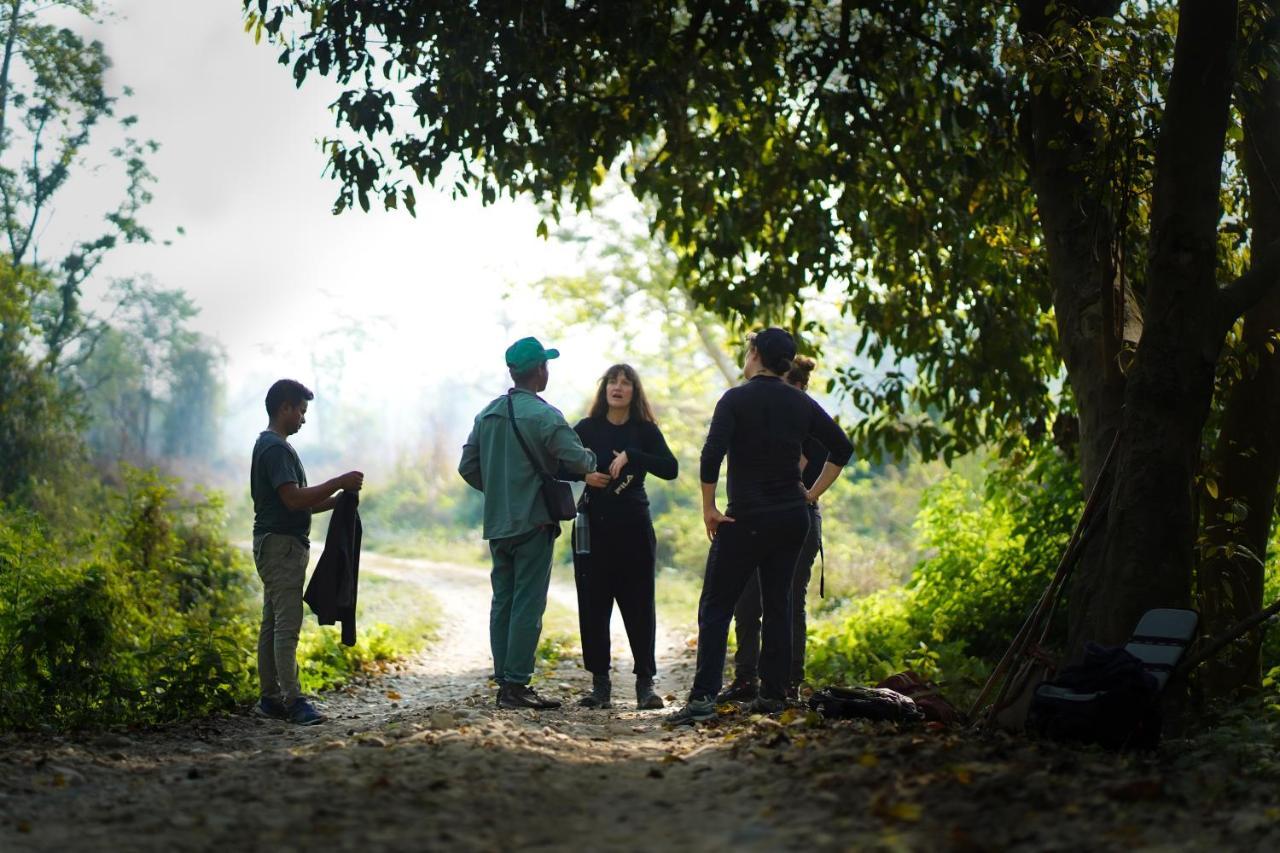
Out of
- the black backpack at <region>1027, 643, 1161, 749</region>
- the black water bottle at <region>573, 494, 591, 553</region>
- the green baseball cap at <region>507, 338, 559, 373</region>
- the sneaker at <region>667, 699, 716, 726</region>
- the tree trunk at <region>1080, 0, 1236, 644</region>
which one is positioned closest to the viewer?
the black backpack at <region>1027, 643, 1161, 749</region>

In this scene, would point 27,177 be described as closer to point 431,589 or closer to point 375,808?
point 431,589

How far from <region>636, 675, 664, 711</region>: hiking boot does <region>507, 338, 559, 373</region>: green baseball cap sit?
2.30m

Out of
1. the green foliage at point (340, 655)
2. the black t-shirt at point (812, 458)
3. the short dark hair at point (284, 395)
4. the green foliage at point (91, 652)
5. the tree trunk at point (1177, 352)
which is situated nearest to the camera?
the tree trunk at point (1177, 352)

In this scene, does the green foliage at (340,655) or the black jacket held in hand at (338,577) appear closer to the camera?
the black jacket held in hand at (338,577)

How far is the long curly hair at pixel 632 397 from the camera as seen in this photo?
8.69 meters

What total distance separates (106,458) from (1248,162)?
2232 inches

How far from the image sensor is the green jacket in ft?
26.7

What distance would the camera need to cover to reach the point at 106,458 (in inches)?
2298

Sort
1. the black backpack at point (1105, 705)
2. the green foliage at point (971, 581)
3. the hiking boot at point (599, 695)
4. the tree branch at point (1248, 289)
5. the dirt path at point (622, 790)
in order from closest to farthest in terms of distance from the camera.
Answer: the dirt path at point (622, 790) < the black backpack at point (1105, 705) < the tree branch at point (1248, 289) < the hiking boot at point (599, 695) < the green foliage at point (971, 581)

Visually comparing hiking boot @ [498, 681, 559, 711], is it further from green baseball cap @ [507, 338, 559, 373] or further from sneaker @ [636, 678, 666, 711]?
green baseball cap @ [507, 338, 559, 373]

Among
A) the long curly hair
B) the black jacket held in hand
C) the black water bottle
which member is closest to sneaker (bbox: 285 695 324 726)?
the black jacket held in hand

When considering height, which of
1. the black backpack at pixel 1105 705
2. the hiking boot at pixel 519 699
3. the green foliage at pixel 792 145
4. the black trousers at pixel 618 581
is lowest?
the hiking boot at pixel 519 699

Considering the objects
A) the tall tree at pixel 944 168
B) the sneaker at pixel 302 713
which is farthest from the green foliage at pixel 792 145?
the sneaker at pixel 302 713

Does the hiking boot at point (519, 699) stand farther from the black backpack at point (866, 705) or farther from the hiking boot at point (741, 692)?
the black backpack at point (866, 705)
